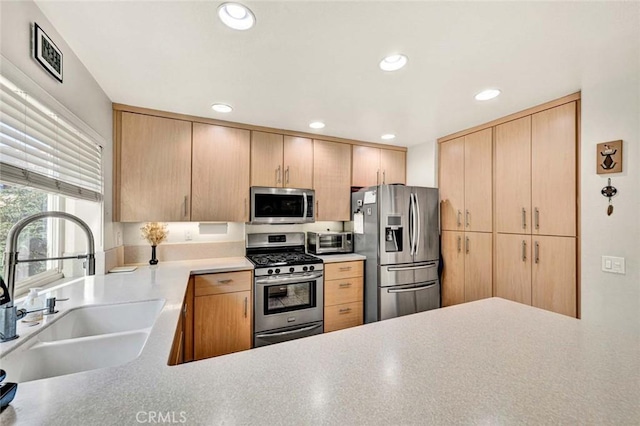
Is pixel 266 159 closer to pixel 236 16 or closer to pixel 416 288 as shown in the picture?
pixel 236 16

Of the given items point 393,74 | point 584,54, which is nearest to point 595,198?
point 584,54

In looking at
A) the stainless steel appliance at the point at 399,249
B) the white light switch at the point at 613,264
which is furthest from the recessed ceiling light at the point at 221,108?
the white light switch at the point at 613,264

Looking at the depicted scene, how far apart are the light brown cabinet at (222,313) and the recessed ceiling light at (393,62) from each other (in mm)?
1979

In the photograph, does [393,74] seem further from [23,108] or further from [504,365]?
[23,108]

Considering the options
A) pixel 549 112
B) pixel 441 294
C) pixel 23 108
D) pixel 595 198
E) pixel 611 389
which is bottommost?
pixel 441 294

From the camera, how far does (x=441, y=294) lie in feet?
10.7

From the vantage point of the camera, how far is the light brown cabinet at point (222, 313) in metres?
2.33

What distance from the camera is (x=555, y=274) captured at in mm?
2223

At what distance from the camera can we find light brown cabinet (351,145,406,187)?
3.49 metres

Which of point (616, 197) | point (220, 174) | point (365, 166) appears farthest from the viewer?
point (365, 166)

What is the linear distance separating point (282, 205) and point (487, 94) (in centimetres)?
208

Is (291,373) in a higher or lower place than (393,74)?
lower

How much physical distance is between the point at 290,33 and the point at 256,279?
1.95 meters

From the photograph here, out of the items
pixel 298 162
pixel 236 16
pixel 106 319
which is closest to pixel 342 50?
pixel 236 16
